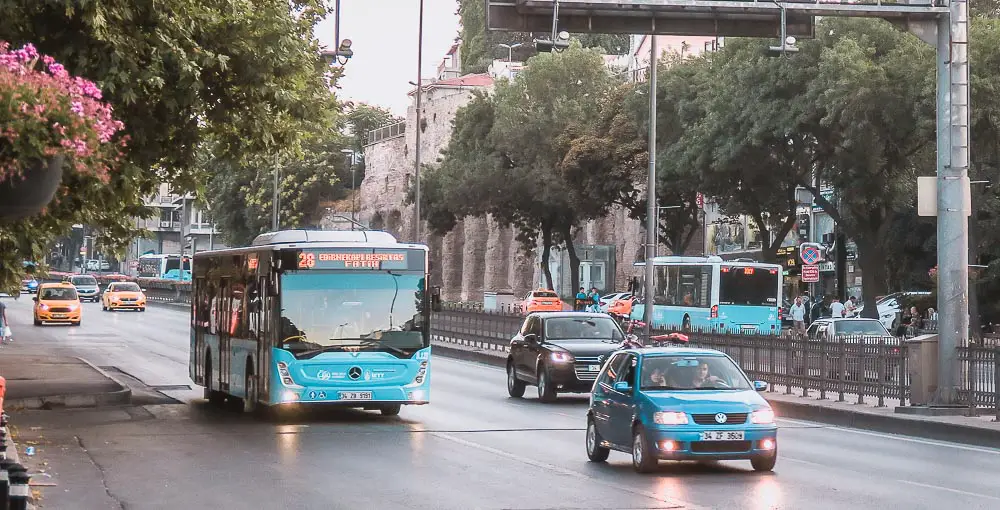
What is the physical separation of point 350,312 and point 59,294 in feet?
141

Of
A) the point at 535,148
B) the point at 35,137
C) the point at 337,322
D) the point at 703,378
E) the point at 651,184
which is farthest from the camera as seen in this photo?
the point at 535,148

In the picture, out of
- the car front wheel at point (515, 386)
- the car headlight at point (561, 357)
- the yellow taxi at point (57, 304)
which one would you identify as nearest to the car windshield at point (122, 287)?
the yellow taxi at point (57, 304)

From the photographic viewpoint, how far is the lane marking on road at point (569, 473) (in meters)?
13.3

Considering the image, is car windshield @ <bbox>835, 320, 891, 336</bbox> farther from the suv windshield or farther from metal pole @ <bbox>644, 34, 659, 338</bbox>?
the suv windshield

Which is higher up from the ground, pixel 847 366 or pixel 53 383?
pixel 847 366

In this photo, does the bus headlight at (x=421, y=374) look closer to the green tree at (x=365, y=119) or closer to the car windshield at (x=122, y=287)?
the car windshield at (x=122, y=287)

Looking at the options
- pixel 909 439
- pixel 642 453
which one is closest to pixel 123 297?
pixel 909 439

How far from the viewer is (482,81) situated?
121 m

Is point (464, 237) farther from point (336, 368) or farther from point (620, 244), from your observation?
point (336, 368)

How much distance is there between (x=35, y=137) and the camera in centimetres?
764

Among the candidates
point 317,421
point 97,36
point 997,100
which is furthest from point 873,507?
point 997,100

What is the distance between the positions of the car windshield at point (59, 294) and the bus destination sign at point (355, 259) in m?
42.2

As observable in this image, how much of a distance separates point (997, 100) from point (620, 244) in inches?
2106

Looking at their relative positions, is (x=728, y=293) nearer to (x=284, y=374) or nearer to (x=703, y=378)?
(x=284, y=374)
